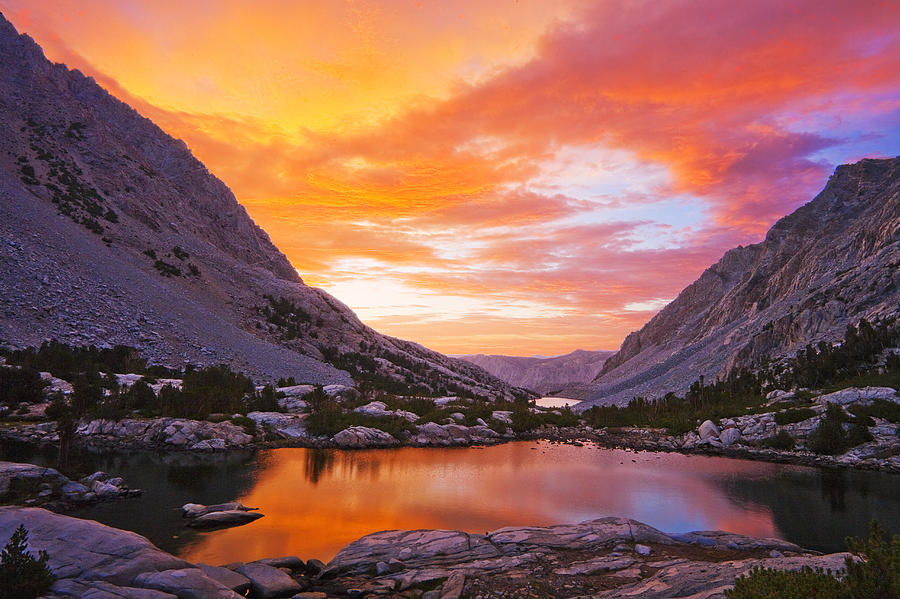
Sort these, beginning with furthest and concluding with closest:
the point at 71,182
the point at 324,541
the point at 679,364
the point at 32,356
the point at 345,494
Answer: the point at 679,364, the point at 71,182, the point at 32,356, the point at 345,494, the point at 324,541

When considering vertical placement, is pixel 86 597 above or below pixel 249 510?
above

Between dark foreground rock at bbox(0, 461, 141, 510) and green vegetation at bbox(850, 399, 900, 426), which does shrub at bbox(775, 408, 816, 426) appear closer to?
green vegetation at bbox(850, 399, 900, 426)

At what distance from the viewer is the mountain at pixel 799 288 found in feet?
236

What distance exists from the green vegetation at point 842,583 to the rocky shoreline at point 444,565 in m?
1.90

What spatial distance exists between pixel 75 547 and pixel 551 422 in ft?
186

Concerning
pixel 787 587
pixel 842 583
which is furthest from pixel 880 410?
pixel 787 587

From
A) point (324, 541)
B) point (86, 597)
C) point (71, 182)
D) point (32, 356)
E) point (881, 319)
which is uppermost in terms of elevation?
point (71, 182)

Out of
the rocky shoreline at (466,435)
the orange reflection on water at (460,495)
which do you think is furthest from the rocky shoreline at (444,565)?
the rocky shoreline at (466,435)

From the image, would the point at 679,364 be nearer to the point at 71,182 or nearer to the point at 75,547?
the point at 75,547

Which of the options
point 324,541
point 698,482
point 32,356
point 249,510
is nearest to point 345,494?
point 249,510

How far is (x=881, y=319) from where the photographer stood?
6009 cm

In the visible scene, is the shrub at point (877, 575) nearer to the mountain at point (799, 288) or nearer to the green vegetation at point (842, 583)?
the green vegetation at point (842, 583)

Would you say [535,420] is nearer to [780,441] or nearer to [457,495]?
[780,441]

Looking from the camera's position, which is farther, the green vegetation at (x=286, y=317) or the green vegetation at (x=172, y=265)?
the green vegetation at (x=286, y=317)
